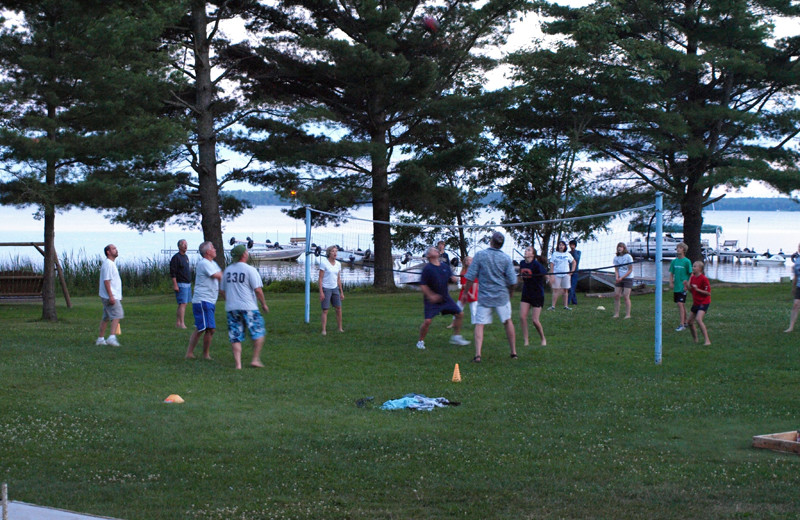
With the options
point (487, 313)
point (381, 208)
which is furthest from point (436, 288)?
point (381, 208)

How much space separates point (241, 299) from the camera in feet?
38.9

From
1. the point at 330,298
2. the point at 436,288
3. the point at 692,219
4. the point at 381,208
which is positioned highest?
the point at 381,208

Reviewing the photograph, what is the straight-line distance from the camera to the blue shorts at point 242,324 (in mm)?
11945

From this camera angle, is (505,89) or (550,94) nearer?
(505,89)

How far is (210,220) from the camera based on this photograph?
2803cm

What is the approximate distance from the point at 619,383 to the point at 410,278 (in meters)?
30.1

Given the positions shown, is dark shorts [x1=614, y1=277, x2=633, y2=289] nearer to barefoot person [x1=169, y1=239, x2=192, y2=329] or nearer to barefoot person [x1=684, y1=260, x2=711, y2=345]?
barefoot person [x1=684, y1=260, x2=711, y2=345]

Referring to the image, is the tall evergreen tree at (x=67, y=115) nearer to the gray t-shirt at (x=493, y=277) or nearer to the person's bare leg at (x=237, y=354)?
the person's bare leg at (x=237, y=354)

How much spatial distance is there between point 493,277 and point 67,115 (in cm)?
1076

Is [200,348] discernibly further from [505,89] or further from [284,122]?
[505,89]

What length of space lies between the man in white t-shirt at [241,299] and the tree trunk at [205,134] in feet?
52.4

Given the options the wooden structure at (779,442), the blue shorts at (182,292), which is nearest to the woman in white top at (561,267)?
the blue shorts at (182,292)

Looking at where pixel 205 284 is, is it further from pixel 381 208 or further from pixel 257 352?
pixel 381 208

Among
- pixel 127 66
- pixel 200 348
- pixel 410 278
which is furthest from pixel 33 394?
pixel 410 278
